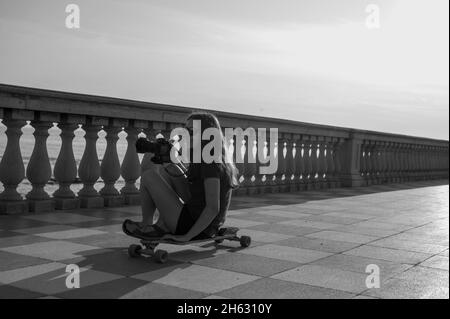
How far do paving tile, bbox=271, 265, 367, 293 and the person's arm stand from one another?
848 mm

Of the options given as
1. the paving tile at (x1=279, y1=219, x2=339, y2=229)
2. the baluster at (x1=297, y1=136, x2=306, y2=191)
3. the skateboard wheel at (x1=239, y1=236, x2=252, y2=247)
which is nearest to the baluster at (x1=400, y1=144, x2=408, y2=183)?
the baluster at (x1=297, y1=136, x2=306, y2=191)

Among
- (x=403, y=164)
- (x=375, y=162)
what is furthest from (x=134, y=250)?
(x=403, y=164)

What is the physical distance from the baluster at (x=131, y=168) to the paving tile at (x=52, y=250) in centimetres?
310

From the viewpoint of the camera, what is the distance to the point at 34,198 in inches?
275

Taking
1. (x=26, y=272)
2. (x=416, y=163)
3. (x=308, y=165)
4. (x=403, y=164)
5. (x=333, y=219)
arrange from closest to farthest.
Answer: (x=26, y=272)
(x=333, y=219)
(x=308, y=165)
(x=403, y=164)
(x=416, y=163)

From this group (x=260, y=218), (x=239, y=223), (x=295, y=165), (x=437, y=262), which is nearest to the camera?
(x=437, y=262)

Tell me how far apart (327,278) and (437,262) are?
1.38 m

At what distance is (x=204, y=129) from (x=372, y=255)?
2023 mm

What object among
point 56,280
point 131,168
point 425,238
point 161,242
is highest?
point 131,168

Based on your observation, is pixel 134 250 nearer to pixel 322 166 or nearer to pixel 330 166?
pixel 322 166

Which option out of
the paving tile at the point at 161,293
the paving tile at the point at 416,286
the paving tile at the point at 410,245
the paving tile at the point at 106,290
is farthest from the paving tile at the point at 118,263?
the paving tile at the point at 410,245

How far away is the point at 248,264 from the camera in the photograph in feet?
15.2
